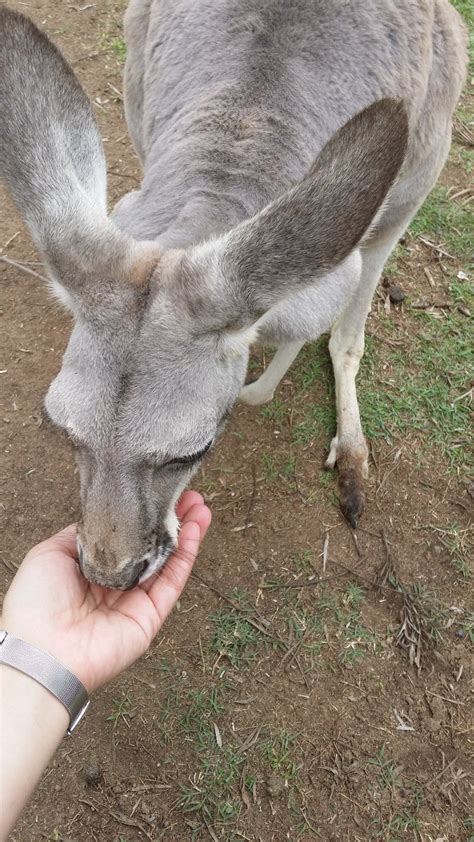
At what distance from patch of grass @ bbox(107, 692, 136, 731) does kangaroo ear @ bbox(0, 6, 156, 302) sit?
1.84 meters

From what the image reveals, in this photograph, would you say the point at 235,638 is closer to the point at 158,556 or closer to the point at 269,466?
the point at 269,466

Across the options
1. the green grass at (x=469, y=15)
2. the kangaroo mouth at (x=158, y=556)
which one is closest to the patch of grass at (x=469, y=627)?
the kangaroo mouth at (x=158, y=556)

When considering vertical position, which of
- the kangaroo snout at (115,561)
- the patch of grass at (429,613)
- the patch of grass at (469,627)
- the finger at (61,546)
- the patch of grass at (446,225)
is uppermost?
the kangaroo snout at (115,561)

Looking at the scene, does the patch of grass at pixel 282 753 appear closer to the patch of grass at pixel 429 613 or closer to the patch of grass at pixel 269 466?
the patch of grass at pixel 429 613

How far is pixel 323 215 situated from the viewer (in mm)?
1463

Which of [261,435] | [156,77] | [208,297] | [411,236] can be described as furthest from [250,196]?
[411,236]

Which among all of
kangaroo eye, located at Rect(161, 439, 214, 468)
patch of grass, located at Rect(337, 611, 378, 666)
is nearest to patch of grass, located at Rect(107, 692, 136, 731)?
patch of grass, located at Rect(337, 611, 378, 666)

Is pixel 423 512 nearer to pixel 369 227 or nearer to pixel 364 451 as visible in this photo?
pixel 364 451

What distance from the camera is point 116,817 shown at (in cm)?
261

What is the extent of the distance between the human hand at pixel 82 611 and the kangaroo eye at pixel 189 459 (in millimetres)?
464

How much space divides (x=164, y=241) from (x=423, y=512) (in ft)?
6.96

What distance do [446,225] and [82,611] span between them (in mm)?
3567

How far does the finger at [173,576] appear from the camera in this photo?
86.7 inches

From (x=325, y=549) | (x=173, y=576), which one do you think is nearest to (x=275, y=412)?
(x=325, y=549)
